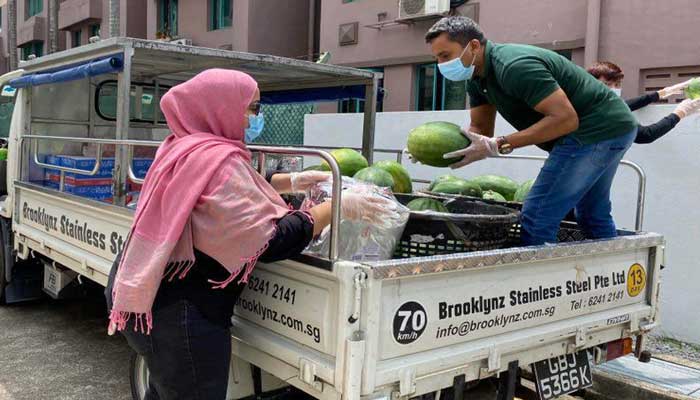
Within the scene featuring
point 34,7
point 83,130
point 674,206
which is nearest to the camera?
point 674,206

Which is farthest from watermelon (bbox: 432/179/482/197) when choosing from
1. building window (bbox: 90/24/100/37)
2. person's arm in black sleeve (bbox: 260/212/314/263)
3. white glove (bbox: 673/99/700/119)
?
building window (bbox: 90/24/100/37)

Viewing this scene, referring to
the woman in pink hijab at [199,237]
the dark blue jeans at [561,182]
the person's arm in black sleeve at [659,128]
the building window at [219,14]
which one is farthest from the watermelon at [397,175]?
the building window at [219,14]

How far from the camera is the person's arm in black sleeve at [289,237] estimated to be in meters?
2.32

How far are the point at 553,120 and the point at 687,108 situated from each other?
2624mm

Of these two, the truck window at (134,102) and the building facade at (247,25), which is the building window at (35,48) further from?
the truck window at (134,102)

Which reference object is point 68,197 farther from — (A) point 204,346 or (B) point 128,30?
(B) point 128,30

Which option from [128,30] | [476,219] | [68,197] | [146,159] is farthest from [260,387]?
[128,30]

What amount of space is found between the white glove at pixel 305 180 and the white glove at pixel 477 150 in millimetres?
686

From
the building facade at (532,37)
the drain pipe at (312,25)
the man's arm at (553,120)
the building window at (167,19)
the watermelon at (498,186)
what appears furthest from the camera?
the building window at (167,19)

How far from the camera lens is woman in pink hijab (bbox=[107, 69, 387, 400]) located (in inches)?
88.5

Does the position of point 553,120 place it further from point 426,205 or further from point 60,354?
point 60,354

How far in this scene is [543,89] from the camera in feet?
9.68

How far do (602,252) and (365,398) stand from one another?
5.11 feet

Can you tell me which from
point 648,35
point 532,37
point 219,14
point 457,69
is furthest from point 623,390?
point 219,14
